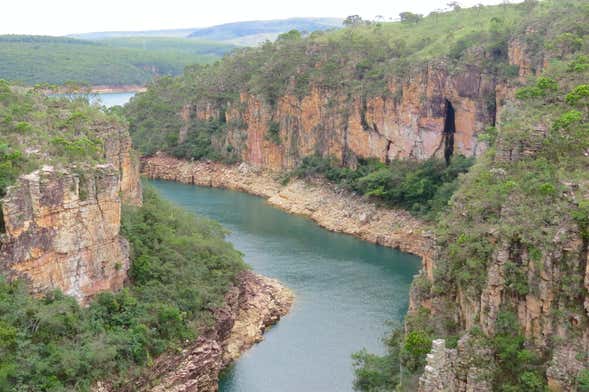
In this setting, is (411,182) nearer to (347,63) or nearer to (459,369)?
(347,63)

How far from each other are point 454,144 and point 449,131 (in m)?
0.94

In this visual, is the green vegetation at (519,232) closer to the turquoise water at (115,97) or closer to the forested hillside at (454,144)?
the forested hillside at (454,144)

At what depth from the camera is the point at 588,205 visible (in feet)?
65.2

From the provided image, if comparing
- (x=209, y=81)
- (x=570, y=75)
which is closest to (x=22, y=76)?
(x=209, y=81)

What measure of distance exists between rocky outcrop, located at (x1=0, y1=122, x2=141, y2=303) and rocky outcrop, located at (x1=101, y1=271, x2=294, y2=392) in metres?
3.27

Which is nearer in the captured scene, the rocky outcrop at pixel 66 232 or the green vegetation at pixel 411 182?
the rocky outcrop at pixel 66 232

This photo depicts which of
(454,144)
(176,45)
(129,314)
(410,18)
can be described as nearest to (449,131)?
(454,144)

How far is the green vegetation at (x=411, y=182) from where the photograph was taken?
1802 inches

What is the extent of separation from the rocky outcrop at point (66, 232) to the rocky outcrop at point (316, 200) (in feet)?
48.8

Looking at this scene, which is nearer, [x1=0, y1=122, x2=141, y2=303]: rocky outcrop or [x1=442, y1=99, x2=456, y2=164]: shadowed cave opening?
[x1=0, y1=122, x2=141, y2=303]: rocky outcrop

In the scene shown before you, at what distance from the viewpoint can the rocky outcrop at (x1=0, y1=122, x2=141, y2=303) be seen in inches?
904

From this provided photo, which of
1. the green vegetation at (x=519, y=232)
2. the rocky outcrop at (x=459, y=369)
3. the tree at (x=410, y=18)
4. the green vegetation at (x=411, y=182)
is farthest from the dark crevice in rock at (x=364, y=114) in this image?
the rocky outcrop at (x=459, y=369)

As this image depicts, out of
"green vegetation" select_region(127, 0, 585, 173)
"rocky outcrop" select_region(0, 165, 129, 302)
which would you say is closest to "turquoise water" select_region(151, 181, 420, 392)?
"rocky outcrop" select_region(0, 165, 129, 302)

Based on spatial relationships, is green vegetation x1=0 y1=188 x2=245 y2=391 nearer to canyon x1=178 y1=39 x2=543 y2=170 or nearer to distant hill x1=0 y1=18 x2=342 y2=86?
canyon x1=178 y1=39 x2=543 y2=170
